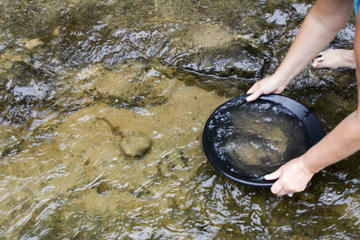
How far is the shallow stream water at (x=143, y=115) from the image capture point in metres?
2.07

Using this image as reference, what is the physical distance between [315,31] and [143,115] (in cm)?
130

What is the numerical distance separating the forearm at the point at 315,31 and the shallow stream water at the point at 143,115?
1.32 ft

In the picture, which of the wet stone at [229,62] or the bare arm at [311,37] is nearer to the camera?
the bare arm at [311,37]

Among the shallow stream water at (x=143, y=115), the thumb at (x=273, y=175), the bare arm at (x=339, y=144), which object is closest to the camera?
the bare arm at (x=339, y=144)

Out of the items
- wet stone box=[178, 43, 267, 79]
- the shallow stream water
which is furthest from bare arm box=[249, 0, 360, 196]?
wet stone box=[178, 43, 267, 79]

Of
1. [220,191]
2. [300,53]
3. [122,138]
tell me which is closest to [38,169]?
[122,138]

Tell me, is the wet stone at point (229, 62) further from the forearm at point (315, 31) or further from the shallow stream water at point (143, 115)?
the forearm at point (315, 31)

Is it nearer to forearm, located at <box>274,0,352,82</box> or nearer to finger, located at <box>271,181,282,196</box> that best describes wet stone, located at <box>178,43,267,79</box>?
forearm, located at <box>274,0,352,82</box>

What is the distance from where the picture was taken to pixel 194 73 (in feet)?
9.42

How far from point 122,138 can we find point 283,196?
1145mm

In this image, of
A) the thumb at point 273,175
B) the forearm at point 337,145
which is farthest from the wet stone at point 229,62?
the forearm at point 337,145

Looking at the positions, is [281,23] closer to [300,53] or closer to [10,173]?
[300,53]

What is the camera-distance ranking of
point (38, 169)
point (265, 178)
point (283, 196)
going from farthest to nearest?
point (38, 169), point (283, 196), point (265, 178)

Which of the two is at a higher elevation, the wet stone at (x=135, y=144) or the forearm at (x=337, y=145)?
the forearm at (x=337, y=145)
